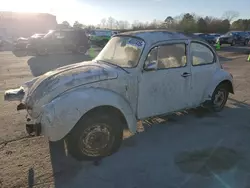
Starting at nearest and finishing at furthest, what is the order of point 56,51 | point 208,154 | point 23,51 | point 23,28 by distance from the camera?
1. point 208,154
2. point 56,51
3. point 23,51
4. point 23,28

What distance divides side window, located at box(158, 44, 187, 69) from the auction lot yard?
4.41 ft

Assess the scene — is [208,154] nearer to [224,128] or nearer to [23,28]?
[224,128]

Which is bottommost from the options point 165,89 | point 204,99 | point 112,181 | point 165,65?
point 112,181

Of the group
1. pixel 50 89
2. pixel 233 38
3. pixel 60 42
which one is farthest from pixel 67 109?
pixel 233 38

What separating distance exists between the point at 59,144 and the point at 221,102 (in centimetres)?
395

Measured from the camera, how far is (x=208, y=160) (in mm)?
3955

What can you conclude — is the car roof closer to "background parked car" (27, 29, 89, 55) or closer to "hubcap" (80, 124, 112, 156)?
"hubcap" (80, 124, 112, 156)

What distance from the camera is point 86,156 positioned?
3.88m

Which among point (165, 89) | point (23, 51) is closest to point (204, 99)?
point (165, 89)

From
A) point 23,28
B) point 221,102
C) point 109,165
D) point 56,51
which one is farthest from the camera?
point 23,28

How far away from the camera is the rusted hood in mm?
3744

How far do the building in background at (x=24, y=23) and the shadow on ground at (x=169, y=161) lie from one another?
4894cm

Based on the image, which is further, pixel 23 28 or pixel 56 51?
pixel 23 28

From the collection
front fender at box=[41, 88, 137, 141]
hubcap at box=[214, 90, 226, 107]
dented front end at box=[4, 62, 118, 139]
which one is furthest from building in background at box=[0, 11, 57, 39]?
front fender at box=[41, 88, 137, 141]
